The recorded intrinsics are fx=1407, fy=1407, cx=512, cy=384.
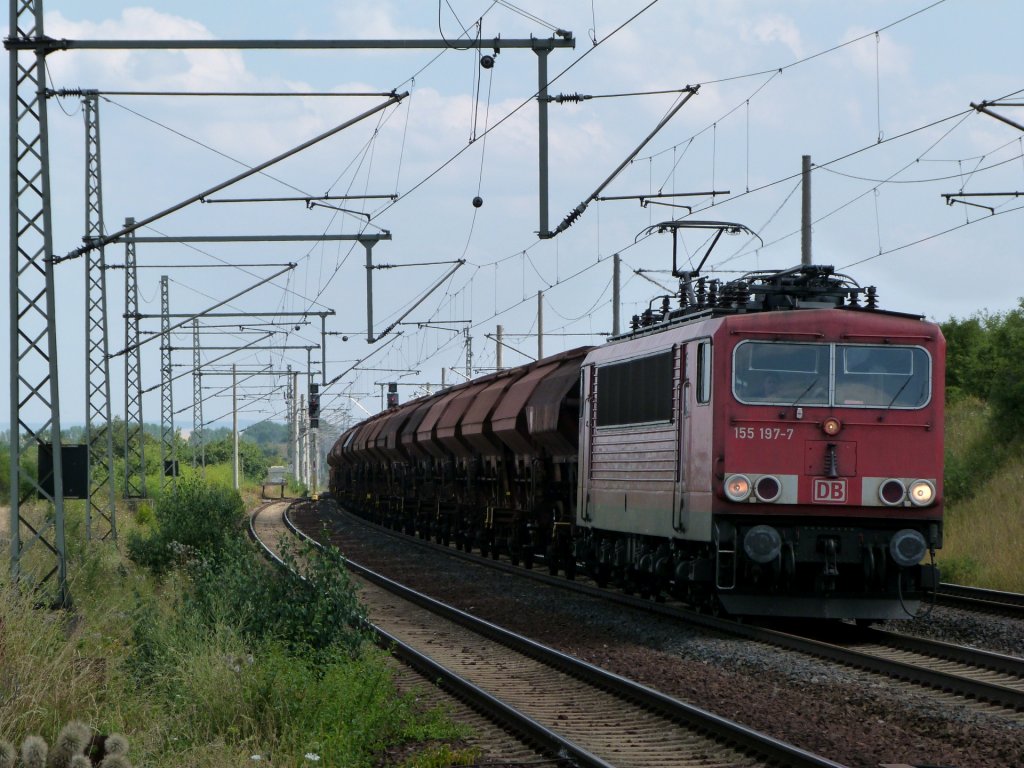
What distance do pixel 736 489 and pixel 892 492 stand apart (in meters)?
1.63

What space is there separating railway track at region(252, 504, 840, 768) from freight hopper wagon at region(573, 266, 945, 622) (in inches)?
94.5

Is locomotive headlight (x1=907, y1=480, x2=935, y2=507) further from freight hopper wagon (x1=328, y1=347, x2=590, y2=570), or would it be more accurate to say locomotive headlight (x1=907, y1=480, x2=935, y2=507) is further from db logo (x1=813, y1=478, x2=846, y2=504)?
freight hopper wagon (x1=328, y1=347, x2=590, y2=570)

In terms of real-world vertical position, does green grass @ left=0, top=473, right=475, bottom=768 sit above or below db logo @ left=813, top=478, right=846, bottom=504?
below

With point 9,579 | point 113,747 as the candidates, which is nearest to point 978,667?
point 113,747

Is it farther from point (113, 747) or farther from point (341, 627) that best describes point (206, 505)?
point (113, 747)

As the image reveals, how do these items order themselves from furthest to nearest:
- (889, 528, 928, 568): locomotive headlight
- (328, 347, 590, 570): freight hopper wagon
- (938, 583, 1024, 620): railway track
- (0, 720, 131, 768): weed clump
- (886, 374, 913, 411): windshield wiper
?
(328, 347, 590, 570): freight hopper wagon
(938, 583, 1024, 620): railway track
(886, 374, 913, 411): windshield wiper
(889, 528, 928, 568): locomotive headlight
(0, 720, 131, 768): weed clump

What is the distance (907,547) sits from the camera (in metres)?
14.0

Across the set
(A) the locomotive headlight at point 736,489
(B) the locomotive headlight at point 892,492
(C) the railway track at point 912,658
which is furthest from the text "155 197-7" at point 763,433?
(C) the railway track at point 912,658

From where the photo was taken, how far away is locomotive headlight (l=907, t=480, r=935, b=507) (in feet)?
46.9

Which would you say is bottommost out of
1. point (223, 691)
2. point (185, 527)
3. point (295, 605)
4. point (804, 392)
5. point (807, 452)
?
point (223, 691)

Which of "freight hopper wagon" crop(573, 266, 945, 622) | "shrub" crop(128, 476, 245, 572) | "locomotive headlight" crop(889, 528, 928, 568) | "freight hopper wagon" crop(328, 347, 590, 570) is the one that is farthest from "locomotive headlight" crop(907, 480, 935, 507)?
"shrub" crop(128, 476, 245, 572)

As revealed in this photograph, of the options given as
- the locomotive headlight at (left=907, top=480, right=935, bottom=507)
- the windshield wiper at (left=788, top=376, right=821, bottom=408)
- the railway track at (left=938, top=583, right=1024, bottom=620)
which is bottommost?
the railway track at (left=938, top=583, right=1024, bottom=620)

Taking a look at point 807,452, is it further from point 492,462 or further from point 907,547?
point 492,462

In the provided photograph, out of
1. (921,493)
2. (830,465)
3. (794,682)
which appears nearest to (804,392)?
(830,465)
